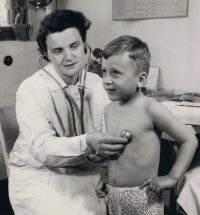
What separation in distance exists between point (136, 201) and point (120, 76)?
1.32ft

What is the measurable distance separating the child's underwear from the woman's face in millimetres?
505

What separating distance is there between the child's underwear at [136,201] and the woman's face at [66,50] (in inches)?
19.9

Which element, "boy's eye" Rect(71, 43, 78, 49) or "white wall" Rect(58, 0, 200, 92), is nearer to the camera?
"boy's eye" Rect(71, 43, 78, 49)

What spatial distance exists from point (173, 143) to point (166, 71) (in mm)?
893

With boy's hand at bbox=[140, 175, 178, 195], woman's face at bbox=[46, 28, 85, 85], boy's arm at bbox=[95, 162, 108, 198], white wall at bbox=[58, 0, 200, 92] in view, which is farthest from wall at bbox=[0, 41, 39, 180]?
boy's hand at bbox=[140, 175, 178, 195]

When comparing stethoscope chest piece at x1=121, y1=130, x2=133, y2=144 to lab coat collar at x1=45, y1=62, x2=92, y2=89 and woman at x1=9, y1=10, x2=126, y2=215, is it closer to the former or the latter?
woman at x1=9, y1=10, x2=126, y2=215

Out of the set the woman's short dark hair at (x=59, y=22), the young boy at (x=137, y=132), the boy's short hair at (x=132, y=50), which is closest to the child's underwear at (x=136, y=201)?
the young boy at (x=137, y=132)

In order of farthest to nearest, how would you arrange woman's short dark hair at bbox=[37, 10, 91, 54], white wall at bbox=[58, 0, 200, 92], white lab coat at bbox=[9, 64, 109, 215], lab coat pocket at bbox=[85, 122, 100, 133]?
white wall at bbox=[58, 0, 200, 92] < lab coat pocket at bbox=[85, 122, 100, 133] < woman's short dark hair at bbox=[37, 10, 91, 54] < white lab coat at bbox=[9, 64, 109, 215]

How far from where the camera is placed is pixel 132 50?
986mm

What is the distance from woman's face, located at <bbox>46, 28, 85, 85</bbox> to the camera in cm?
125

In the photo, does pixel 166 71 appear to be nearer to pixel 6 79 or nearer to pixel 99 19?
pixel 99 19

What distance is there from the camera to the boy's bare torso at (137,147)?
1011 mm

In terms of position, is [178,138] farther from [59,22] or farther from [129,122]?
[59,22]

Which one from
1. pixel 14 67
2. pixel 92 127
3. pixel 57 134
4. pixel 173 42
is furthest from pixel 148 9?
pixel 57 134
